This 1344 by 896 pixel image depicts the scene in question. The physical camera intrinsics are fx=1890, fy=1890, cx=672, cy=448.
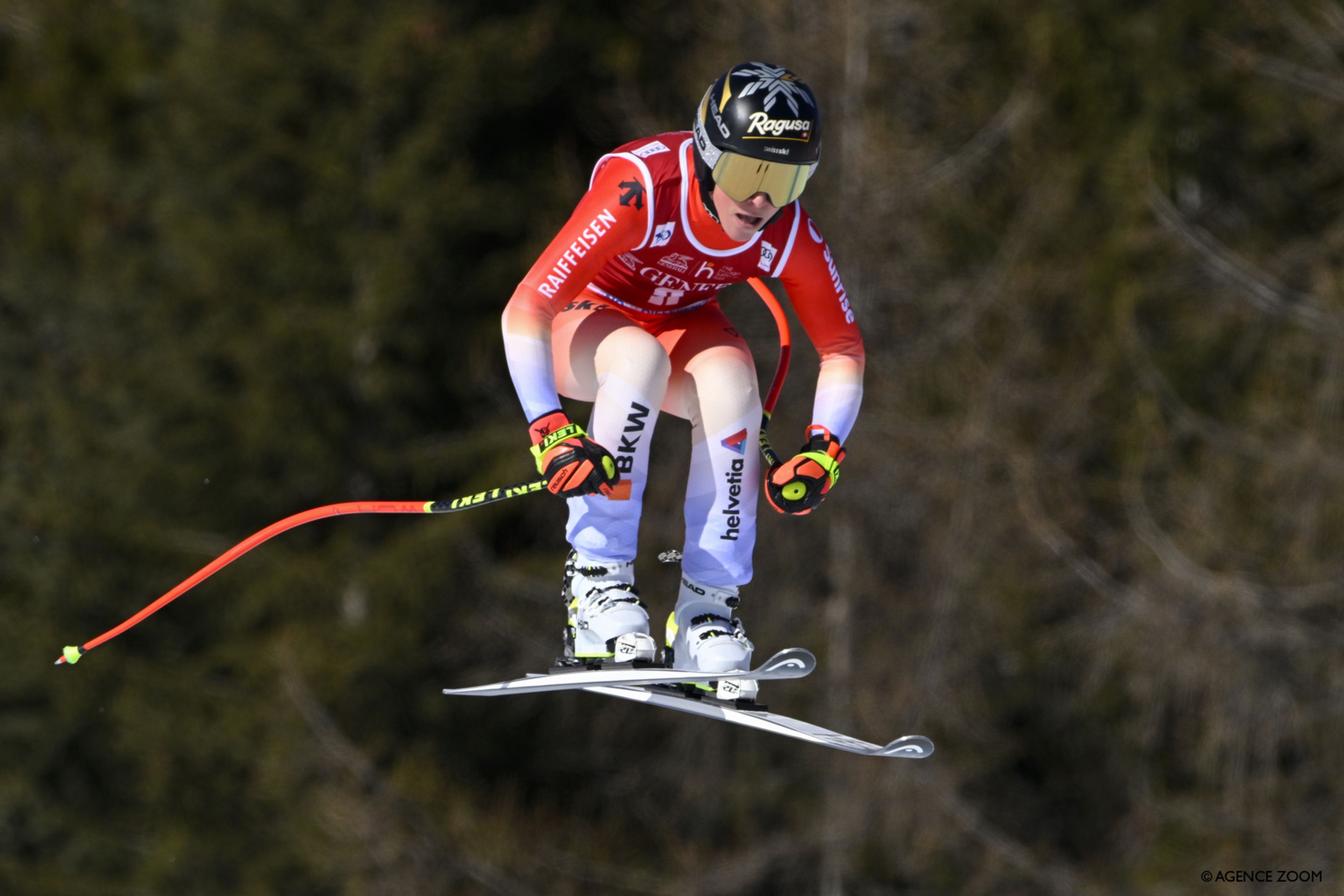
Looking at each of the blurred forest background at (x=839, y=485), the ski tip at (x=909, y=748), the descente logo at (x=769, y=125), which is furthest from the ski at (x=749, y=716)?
the blurred forest background at (x=839, y=485)

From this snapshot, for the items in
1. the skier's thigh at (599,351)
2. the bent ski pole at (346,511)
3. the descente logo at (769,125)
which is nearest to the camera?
the descente logo at (769,125)

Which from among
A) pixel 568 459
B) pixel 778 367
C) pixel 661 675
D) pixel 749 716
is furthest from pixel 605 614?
pixel 778 367

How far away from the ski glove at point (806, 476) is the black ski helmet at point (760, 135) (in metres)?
1.12

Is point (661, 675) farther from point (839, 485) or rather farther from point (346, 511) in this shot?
point (839, 485)

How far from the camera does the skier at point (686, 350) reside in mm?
7684

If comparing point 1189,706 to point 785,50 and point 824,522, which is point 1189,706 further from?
point 785,50

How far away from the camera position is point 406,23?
20891 millimetres

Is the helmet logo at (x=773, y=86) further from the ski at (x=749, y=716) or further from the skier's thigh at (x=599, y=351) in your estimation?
the ski at (x=749, y=716)

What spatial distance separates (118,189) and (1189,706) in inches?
616

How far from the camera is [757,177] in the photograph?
25.0ft

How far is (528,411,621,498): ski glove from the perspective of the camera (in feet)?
25.1

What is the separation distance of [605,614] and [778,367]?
1.41 metres

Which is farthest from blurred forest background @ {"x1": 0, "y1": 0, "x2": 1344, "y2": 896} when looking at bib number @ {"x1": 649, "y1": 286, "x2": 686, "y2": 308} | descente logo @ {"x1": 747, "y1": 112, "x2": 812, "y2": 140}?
descente logo @ {"x1": 747, "y1": 112, "x2": 812, "y2": 140}

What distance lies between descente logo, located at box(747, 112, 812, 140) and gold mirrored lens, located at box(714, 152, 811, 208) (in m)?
0.11
